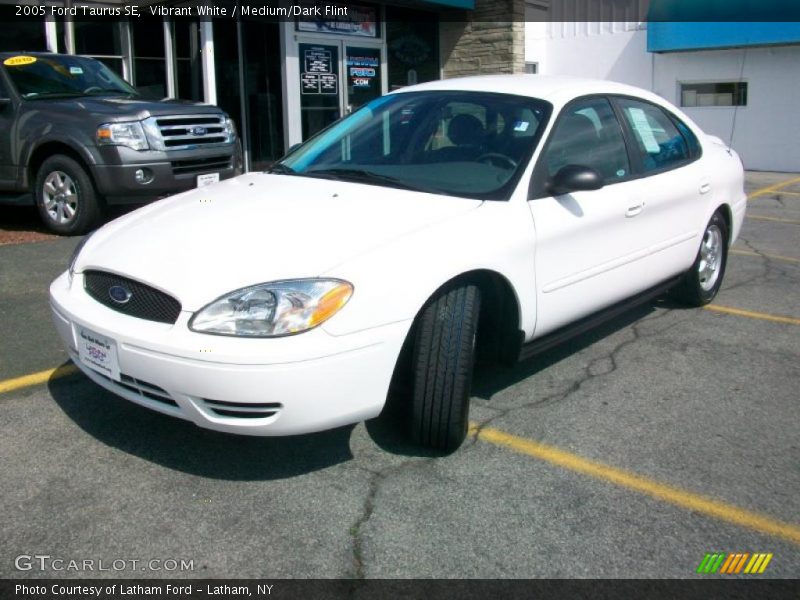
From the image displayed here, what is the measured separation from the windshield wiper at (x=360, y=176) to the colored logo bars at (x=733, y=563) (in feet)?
6.63

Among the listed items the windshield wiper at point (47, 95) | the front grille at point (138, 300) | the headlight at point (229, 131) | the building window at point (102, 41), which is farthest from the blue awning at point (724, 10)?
the front grille at point (138, 300)

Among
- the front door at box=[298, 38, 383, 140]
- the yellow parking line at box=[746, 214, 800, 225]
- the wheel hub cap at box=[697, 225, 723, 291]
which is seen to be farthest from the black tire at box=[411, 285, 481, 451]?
the front door at box=[298, 38, 383, 140]

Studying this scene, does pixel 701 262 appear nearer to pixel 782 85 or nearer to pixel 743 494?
pixel 743 494

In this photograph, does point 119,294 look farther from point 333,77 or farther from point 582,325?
point 333,77

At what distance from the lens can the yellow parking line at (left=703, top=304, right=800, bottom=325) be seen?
5707 millimetres

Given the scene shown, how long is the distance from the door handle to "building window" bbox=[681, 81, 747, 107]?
46.3 ft

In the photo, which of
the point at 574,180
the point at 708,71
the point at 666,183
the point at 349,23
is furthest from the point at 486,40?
the point at 574,180

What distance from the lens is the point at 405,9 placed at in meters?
14.5

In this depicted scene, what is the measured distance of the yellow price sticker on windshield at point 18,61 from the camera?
8586 mm

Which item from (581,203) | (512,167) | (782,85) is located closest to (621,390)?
(581,203)

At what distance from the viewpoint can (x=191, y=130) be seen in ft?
27.7

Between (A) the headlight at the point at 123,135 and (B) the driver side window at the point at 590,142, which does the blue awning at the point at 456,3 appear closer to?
(A) the headlight at the point at 123,135
